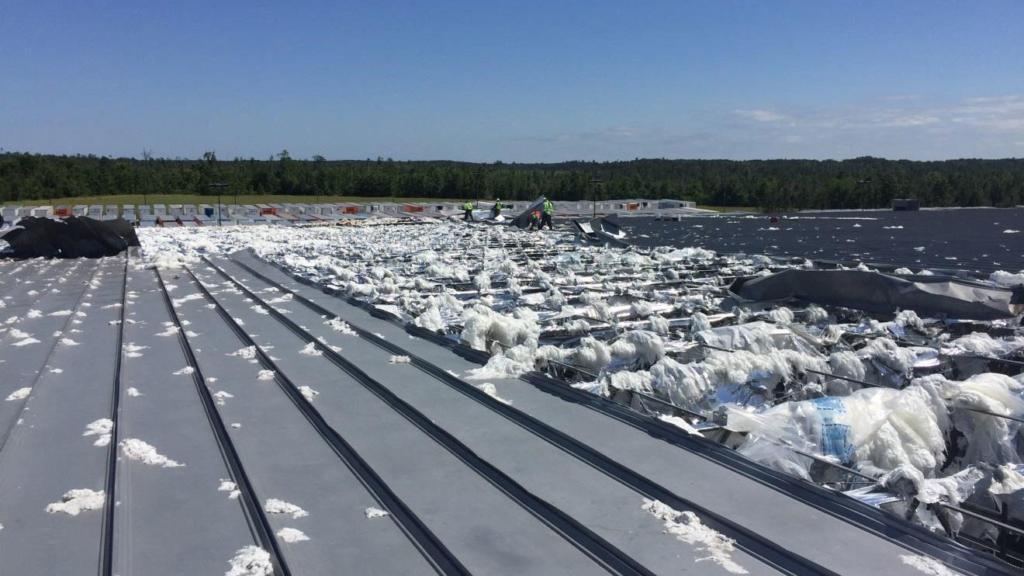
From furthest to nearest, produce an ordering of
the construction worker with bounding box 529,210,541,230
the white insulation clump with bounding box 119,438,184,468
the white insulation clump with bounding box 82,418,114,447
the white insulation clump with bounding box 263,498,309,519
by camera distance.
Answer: the construction worker with bounding box 529,210,541,230
the white insulation clump with bounding box 82,418,114,447
the white insulation clump with bounding box 119,438,184,468
the white insulation clump with bounding box 263,498,309,519

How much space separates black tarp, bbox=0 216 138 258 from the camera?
2106 cm

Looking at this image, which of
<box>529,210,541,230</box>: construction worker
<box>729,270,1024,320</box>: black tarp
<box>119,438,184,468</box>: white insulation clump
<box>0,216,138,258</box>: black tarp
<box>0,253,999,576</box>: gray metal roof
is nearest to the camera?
<box>0,253,999,576</box>: gray metal roof

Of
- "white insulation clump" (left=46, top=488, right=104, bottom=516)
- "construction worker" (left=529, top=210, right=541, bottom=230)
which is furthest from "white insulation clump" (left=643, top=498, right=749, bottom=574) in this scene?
"construction worker" (left=529, top=210, right=541, bottom=230)

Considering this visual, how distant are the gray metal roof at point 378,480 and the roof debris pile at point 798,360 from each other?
0.53 meters

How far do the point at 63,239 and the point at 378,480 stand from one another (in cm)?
2067

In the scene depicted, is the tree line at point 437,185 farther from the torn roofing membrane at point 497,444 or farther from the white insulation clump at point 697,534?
the white insulation clump at point 697,534

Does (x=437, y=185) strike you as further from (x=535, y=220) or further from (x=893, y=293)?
(x=893, y=293)

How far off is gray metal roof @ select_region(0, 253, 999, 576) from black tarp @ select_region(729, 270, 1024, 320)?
266 inches

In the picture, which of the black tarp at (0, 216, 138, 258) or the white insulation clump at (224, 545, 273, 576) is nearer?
the white insulation clump at (224, 545, 273, 576)

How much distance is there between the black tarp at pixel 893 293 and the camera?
35.2ft

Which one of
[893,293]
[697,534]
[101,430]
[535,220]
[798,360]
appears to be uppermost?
[535,220]

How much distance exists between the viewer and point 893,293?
11.2 meters

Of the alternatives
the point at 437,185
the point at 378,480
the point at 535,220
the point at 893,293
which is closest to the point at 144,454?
Result: the point at 378,480

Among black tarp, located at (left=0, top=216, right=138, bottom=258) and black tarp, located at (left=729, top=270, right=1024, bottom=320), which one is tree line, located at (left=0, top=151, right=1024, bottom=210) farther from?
black tarp, located at (left=729, top=270, right=1024, bottom=320)
